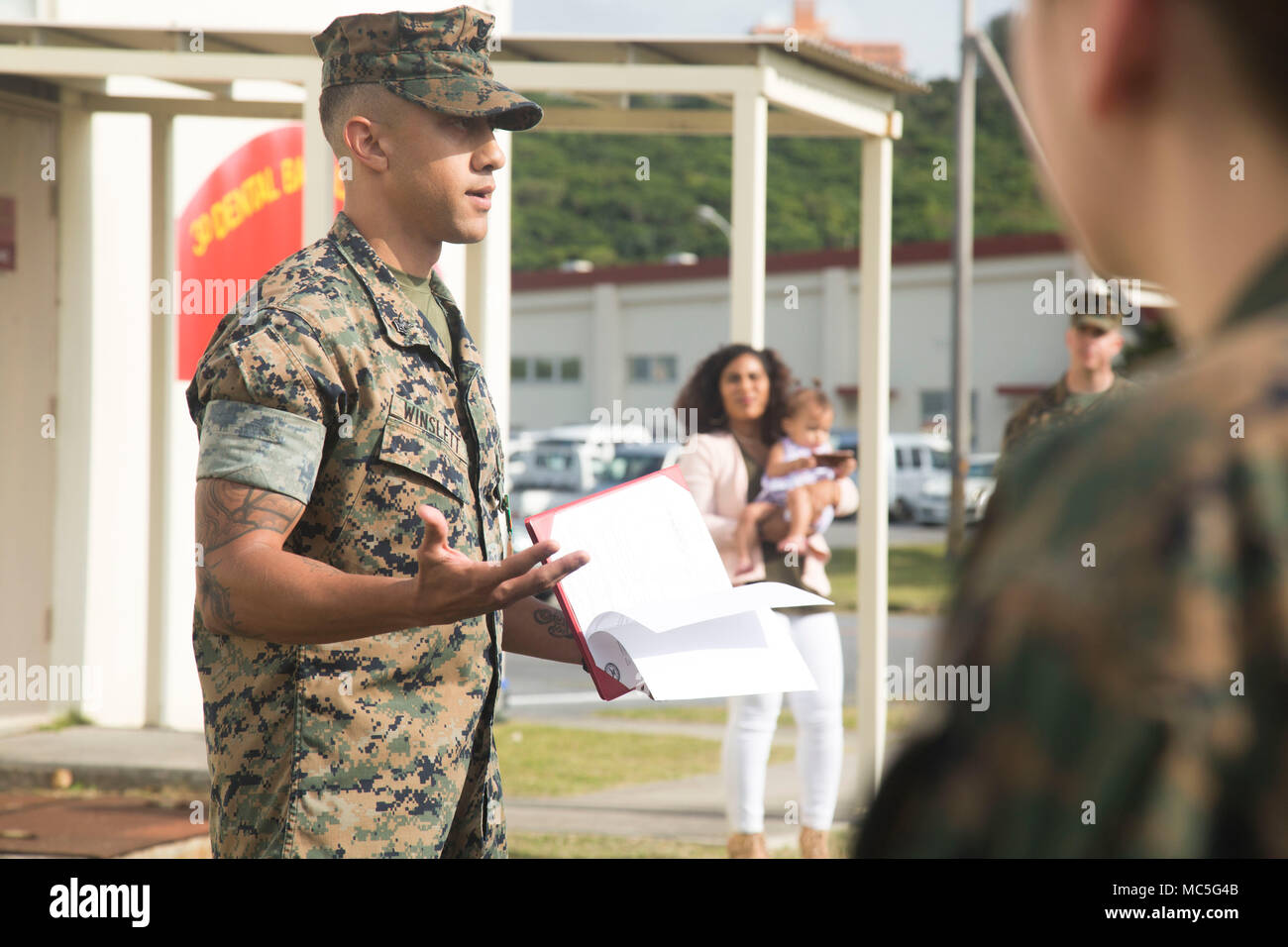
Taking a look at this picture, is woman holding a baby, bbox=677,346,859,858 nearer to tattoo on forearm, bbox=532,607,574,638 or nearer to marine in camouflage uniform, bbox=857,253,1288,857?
tattoo on forearm, bbox=532,607,574,638

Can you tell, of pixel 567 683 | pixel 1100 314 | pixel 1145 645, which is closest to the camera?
pixel 1145 645

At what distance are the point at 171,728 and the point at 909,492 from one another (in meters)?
26.0

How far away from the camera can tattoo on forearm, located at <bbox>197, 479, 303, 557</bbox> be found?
75.6 inches

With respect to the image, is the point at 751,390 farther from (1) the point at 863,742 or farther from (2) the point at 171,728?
(2) the point at 171,728

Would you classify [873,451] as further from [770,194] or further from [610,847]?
[770,194]

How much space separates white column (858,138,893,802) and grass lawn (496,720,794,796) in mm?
1447

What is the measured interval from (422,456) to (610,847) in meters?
3.78

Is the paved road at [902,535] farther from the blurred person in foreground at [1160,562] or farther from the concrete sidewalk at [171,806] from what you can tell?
the blurred person in foreground at [1160,562]

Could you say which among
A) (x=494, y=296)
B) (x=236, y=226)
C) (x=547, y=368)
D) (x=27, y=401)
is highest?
(x=547, y=368)

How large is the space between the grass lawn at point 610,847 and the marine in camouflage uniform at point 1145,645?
4.93 metres

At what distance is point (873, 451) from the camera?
627 cm

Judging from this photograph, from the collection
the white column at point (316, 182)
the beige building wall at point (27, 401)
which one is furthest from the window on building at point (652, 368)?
the white column at point (316, 182)

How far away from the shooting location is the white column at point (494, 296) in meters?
6.77

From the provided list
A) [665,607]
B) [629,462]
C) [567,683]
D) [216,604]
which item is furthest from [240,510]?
[629,462]
